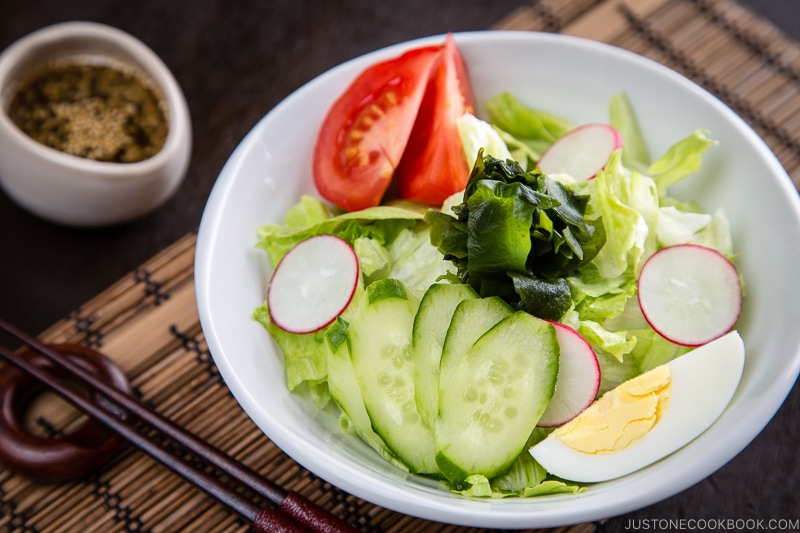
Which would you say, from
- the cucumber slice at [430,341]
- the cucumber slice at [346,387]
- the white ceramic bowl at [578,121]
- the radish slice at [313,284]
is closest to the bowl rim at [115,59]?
the white ceramic bowl at [578,121]

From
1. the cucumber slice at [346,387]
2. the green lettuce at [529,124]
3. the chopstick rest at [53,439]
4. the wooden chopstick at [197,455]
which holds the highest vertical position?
the green lettuce at [529,124]

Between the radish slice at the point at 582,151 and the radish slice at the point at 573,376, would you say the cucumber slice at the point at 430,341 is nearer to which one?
the radish slice at the point at 573,376

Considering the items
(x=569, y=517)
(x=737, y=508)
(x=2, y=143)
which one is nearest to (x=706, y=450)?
(x=569, y=517)

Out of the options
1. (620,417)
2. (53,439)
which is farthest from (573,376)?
(53,439)

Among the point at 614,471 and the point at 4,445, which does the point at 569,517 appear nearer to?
the point at 614,471

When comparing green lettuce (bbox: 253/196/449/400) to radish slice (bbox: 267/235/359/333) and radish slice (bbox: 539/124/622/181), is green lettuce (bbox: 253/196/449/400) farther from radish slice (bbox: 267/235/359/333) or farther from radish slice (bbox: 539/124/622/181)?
radish slice (bbox: 539/124/622/181)

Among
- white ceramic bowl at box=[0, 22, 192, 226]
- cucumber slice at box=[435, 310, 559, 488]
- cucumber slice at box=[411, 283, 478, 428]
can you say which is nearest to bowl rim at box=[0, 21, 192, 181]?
white ceramic bowl at box=[0, 22, 192, 226]

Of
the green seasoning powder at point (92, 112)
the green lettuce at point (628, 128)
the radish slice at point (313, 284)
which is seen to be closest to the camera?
the radish slice at point (313, 284)
